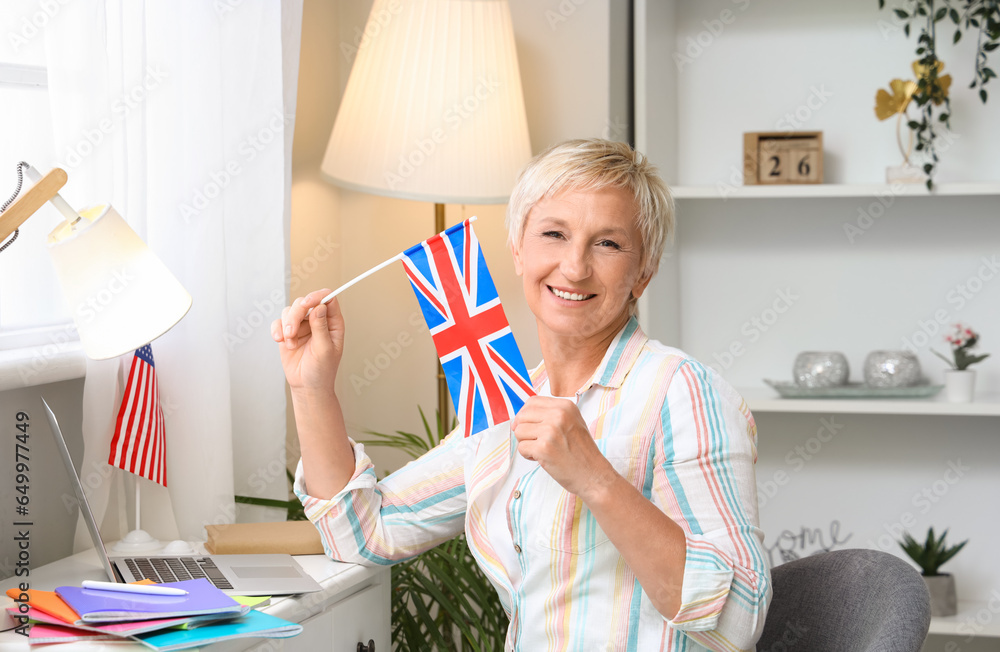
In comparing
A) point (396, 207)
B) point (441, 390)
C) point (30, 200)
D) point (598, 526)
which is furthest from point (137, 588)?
point (396, 207)

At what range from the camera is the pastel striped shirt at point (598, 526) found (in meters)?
1.25

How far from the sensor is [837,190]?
2527mm

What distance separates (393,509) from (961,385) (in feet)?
5.65

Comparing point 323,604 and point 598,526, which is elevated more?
point 598,526

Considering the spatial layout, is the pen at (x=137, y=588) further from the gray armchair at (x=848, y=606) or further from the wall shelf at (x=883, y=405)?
the wall shelf at (x=883, y=405)

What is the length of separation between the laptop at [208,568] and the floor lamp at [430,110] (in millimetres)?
1015

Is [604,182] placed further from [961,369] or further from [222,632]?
[961,369]

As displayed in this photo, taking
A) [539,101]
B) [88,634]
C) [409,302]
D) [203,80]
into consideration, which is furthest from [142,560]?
[539,101]

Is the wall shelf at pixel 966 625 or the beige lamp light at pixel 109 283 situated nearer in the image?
the beige lamp light at pixel 109 283

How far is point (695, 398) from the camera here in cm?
134

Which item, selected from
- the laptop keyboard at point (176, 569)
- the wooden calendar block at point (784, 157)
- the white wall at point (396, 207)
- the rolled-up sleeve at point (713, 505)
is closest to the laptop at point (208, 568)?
the laptop keyboard at point (176, 569)

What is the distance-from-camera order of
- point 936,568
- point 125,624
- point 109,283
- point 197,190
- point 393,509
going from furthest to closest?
point 936,568
point 197,190
point 393,509
point 109,283
point 125,624

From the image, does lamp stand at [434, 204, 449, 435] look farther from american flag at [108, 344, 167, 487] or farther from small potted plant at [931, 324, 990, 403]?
small potted plant at [931, 324, 990, 403]

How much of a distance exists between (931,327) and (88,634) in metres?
2.36
